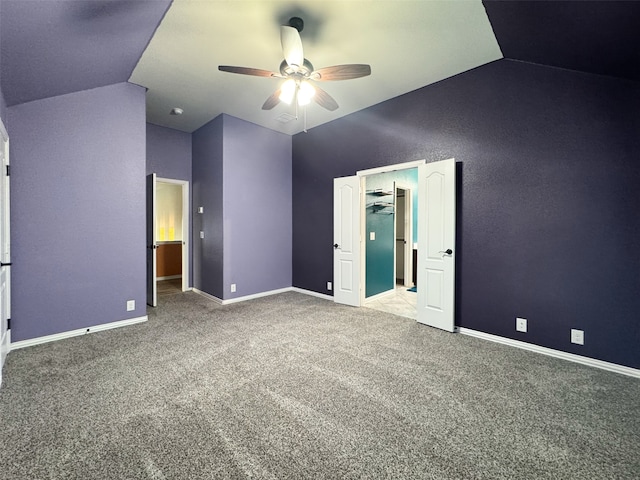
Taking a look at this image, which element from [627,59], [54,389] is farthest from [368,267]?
[54,389]

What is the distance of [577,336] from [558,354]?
24cm

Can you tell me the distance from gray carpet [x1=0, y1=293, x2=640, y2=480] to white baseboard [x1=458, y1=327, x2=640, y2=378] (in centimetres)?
11

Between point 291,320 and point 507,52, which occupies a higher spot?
point 507,52

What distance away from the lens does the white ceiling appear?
224cm

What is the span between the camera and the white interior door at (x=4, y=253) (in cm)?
246

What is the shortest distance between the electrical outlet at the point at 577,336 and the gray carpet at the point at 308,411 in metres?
0.24

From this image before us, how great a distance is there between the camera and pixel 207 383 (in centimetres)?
221

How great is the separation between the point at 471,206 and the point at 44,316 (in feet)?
15.8

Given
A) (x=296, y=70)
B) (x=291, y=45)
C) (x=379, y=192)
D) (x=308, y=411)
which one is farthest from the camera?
(x=379, y=192)

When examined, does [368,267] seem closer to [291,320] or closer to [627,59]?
[291,320]

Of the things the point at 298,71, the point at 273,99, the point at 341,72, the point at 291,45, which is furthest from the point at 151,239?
the point at 341,72

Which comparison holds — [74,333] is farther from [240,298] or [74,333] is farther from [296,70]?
[296,70]

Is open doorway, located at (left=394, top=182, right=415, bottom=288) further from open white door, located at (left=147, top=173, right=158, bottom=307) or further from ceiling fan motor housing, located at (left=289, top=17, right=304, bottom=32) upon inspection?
open white door, located at (left=147, top=173, right=158, bottom=307)

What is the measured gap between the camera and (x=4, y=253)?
2613 millimetres
